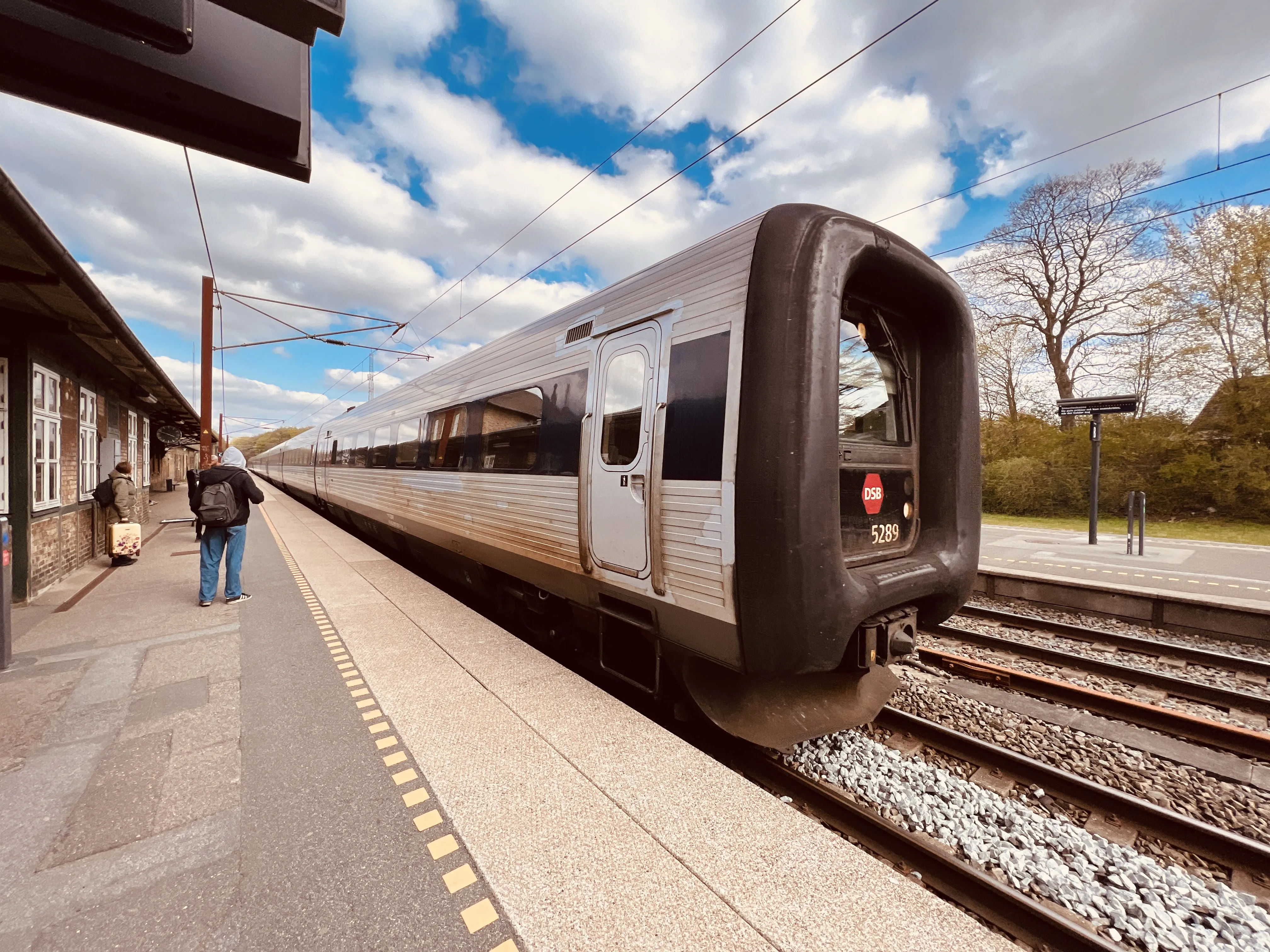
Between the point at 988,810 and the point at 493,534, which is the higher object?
the point at 493,534

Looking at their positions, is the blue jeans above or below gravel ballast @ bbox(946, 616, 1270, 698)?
above

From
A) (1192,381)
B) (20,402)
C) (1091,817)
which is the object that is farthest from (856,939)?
(1192,381)

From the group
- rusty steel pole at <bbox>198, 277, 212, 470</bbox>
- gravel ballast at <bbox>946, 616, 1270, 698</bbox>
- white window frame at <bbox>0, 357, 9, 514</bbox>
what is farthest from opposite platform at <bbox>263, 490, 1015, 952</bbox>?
rusty steel pole at <bbox>198, 277, 212, 470</bbox>

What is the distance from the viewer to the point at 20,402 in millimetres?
6004

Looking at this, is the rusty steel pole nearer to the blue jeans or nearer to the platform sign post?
the blue jeans

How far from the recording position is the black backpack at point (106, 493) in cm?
820

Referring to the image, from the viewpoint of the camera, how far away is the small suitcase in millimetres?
8258

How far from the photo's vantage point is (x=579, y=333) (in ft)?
13.7

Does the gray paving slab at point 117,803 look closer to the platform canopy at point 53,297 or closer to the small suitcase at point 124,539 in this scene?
the platform canopy at point 53,297

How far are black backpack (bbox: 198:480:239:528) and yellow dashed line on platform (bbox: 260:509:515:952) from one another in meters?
1.73

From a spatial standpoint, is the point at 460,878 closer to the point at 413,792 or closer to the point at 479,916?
the point at 479,916

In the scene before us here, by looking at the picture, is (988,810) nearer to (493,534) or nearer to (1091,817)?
(1091,817)

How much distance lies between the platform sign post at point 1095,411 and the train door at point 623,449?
11192mm

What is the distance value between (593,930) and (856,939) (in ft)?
2.69
